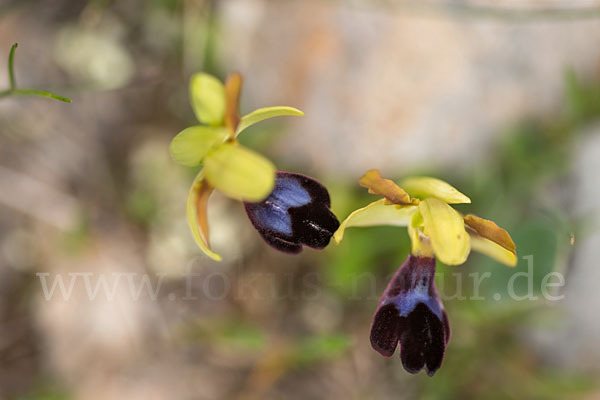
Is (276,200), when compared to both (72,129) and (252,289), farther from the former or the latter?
(72,129)

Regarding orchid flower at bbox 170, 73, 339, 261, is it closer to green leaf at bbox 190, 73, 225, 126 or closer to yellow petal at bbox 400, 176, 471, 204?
green leaf at bbox 190, 73, 225, 126

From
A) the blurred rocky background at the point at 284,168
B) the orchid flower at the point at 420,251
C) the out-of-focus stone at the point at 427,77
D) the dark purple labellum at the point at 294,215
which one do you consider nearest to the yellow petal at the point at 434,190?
the orchid flower at the point at 420,251

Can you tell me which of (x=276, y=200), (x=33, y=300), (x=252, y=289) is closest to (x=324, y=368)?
(x=252, y=289)

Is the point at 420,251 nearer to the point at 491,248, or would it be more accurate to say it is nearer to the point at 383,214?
the point at 383,214

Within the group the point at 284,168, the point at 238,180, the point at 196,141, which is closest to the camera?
the point at 238,180

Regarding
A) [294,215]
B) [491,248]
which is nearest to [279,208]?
[294,215]

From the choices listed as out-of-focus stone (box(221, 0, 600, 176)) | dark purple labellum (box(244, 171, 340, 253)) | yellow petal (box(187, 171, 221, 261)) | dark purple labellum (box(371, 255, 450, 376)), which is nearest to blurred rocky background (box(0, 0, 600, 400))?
out-of-focus stone (box(221, 0, 600, 176))

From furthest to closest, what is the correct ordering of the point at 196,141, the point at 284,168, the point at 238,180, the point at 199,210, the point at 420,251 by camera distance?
1. the point at 284,168
2. the point at 420,251
3. the point at 199,210
4. the point at 196,141
5. the point at 238,180

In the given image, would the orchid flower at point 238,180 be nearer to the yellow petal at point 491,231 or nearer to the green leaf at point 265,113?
the green leaf at point 265,113
